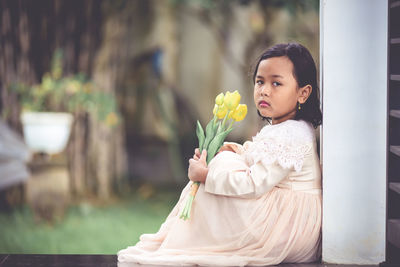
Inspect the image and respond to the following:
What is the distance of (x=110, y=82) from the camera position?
21.9 feet

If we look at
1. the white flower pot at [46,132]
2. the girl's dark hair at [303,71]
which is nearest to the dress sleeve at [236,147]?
the girl's dark hair at [303,71]

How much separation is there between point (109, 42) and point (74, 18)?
45cm

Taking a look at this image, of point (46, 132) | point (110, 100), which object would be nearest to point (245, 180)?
point (46, 132)

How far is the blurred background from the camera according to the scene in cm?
534

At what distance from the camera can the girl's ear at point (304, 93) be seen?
2.21 m

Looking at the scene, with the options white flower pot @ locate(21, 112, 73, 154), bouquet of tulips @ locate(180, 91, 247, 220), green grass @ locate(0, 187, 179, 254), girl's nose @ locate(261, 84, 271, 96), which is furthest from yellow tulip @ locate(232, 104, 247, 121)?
white flower pot @ locate(21, 112, 73, 154)

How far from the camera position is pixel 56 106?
5883 millimetres

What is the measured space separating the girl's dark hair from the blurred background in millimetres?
2814

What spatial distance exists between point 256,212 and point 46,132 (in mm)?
3658

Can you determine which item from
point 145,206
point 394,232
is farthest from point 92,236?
point 394,232

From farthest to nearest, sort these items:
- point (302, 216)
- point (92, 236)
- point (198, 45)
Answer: point (198, 45) → point (92, 236) → point (302, 216)

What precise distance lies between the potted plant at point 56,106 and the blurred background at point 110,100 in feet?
0.03

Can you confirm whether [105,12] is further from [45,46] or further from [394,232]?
[394,232]

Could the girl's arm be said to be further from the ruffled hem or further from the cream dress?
the ruffled hem
